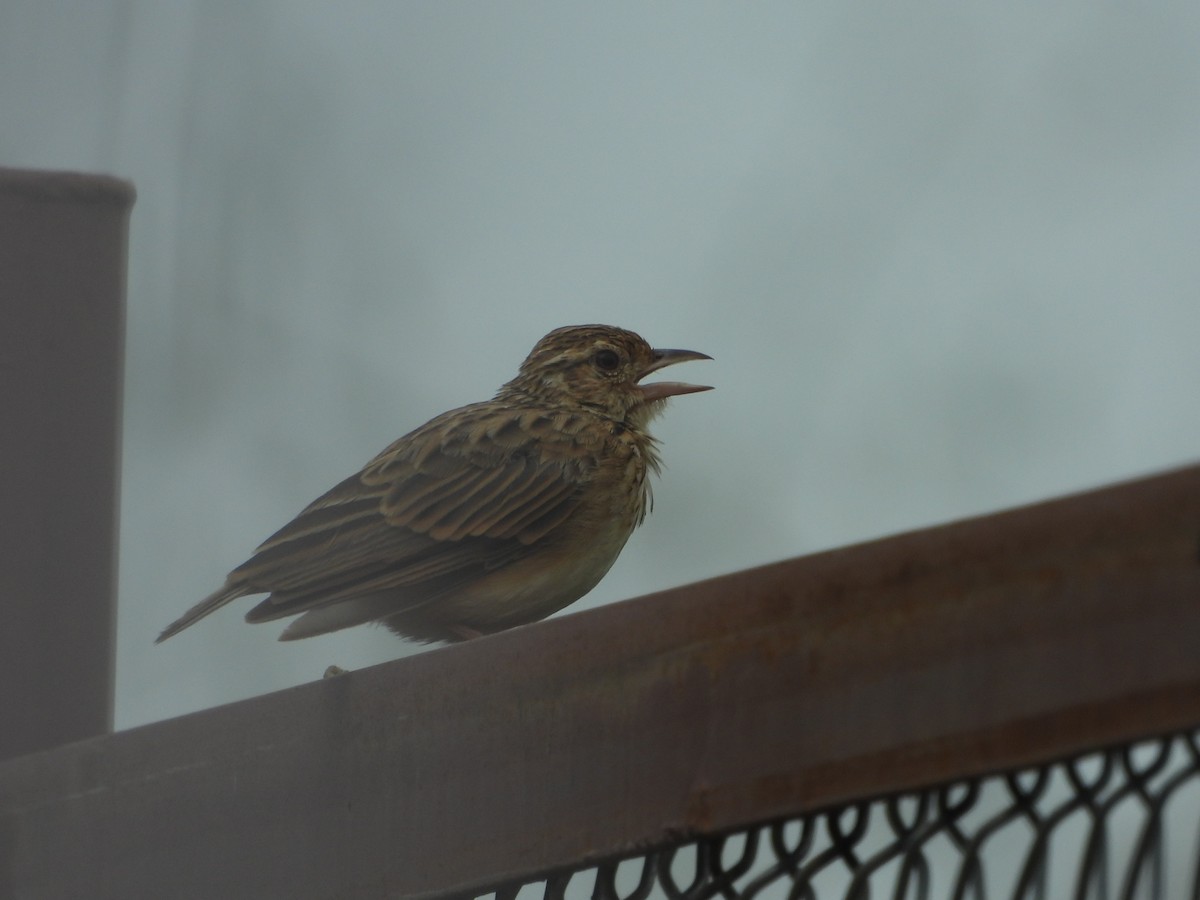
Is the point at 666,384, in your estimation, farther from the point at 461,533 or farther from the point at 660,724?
the point at 660,724

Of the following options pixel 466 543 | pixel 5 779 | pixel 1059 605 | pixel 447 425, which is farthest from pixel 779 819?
pixel 447 425

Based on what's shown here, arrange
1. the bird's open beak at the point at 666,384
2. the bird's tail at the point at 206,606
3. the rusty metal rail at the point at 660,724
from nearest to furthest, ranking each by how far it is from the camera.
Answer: the rusty metal rail at the point at 660,724 → the bird's tail at the point at 206,606 → the bird's open beak at the point at 666,384

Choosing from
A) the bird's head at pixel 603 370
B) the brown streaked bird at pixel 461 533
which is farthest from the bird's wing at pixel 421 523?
the bird's head at pixel 603 370

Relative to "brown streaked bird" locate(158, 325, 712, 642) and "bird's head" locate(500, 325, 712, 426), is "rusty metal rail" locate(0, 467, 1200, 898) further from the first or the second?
"bird's head" locate(500, 325, 712, 426)

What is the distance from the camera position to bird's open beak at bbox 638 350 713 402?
6.04 meters

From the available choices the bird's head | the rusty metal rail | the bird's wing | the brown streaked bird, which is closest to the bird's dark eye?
the bird's head

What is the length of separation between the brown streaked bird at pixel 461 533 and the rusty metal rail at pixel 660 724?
5.42ft

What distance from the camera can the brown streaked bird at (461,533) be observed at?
16.4 feet

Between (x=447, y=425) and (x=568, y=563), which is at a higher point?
(x=447, y=425)

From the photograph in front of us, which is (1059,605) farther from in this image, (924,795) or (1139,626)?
(924,795)

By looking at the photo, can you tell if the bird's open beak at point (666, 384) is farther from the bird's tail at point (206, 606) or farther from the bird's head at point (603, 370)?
the bird's tail at point (206, 606)

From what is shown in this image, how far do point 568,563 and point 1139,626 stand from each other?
3555 millimetres

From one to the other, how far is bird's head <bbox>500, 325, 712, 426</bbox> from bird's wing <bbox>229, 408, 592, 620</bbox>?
65cm

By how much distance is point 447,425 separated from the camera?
586 cm
